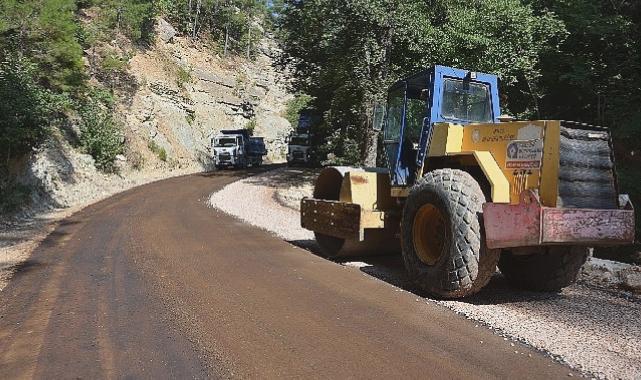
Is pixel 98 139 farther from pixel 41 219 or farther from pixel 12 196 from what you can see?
pixel 41 219

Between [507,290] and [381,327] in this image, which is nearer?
[381,327]

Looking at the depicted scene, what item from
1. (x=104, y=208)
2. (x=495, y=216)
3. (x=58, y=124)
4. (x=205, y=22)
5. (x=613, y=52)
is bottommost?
(x=104, y=208)

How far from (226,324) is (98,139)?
2235 cm

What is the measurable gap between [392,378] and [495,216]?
2.37 metres

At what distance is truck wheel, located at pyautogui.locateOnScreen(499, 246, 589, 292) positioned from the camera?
630 cm

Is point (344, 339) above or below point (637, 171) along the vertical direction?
below

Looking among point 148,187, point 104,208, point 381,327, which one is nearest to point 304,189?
point 148,187

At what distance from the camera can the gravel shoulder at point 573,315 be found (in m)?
4.27

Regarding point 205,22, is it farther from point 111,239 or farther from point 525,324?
point 525,324

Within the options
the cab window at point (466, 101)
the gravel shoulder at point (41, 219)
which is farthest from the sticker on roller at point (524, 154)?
the gravel shoulder at point (41, 219)

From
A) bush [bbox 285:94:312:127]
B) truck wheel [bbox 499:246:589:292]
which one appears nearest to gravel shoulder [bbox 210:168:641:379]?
truck wheel [bbox 499:246:589:292]

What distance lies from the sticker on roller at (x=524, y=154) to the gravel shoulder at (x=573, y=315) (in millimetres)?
1639

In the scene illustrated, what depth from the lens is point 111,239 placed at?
1041 centimetres

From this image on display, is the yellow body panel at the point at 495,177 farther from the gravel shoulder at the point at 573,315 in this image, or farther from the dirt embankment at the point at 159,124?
the dirt embankment at the point at 159,124
